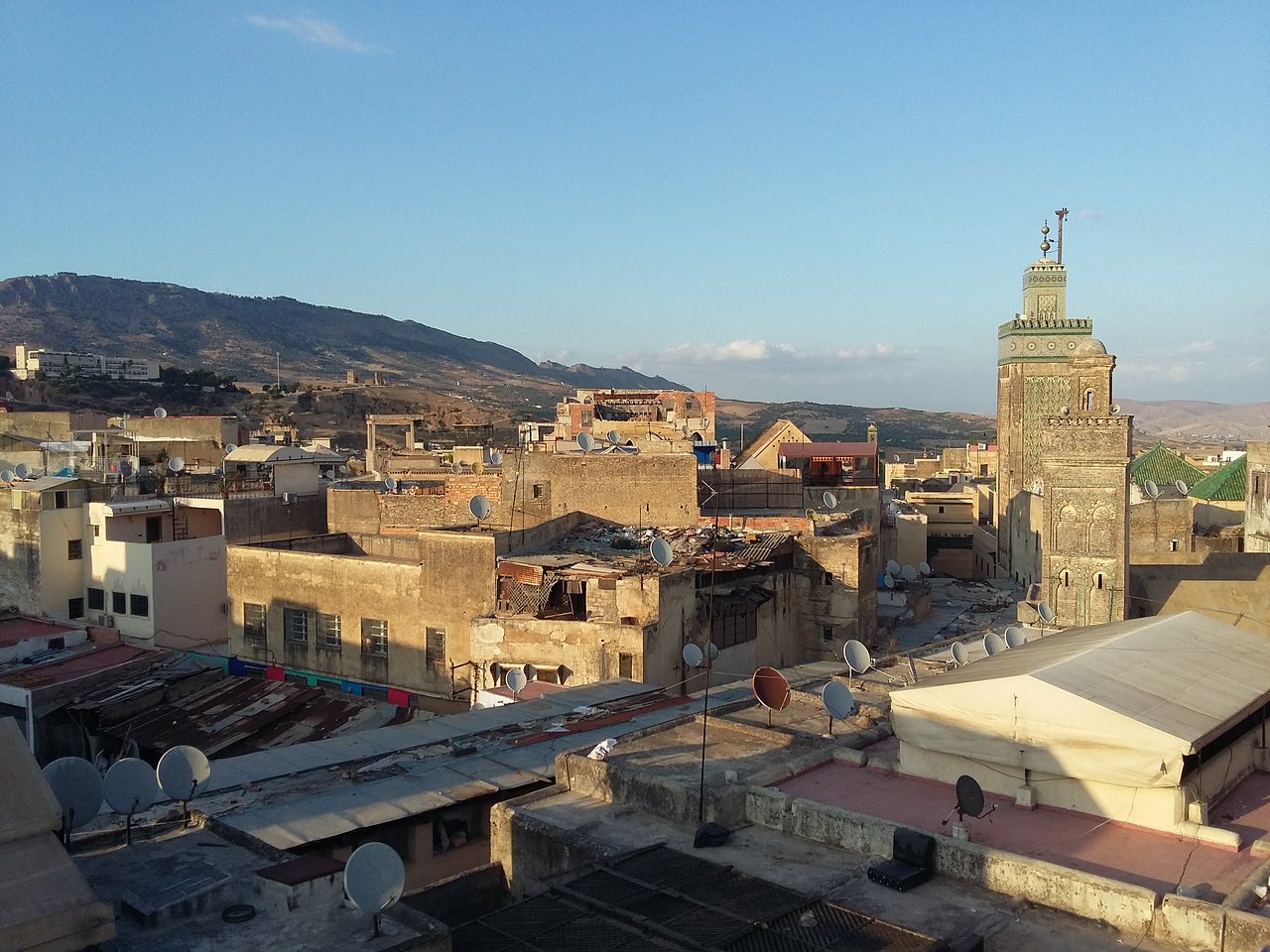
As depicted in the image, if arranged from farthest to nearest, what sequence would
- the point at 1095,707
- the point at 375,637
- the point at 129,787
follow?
the point at 375,637 → the point at 1095,707 → the point at 129,787

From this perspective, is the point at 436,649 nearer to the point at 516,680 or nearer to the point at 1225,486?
the point at 516,680

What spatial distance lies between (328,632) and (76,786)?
13.3 m

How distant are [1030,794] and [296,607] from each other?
16.5 metres

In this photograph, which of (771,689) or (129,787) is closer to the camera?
(129,787)

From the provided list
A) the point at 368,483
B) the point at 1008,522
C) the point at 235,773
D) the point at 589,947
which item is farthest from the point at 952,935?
the point at 1008,522

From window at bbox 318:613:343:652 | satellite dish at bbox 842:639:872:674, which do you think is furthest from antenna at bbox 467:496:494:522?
satellite dish at bbox 842:639:872:674

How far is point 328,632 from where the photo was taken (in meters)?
21.8

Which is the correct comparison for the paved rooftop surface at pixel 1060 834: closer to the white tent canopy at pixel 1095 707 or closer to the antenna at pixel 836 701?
the white tent canopy at pixel 1095 707

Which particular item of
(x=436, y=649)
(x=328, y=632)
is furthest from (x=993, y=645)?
(x=328, y=632)

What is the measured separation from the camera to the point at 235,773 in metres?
12.2

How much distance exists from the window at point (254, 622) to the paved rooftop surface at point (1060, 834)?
15374mm

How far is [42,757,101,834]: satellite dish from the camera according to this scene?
28.0ft

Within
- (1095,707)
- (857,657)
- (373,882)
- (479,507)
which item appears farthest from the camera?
(479,507)

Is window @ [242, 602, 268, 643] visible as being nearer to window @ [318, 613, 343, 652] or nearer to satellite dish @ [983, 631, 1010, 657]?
window @ [318, 613, 343, 652]
